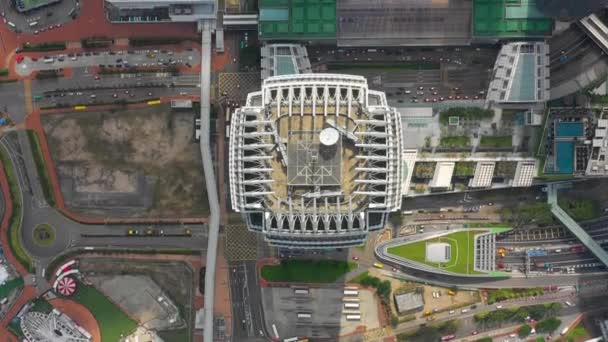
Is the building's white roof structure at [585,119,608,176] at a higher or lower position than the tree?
higher

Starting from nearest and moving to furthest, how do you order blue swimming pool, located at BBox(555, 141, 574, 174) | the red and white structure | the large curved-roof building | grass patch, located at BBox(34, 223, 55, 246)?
the large curved-roof building, blue swimming pool, located at BBox(555, 141, 574, 174), the red and white structure, grass patch, located at BBox(34, 223, 55, 246)

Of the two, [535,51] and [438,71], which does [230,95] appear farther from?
[535,51]

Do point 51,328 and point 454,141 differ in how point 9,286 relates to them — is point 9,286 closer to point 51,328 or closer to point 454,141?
point 51,328

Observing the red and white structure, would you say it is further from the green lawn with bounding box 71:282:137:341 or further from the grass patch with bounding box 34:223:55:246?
the grass patch with bounding box 34:223:55:246

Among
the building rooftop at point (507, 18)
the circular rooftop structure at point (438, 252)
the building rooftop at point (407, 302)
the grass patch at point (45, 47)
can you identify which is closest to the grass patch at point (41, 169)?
the grass patch at point (45, 47)

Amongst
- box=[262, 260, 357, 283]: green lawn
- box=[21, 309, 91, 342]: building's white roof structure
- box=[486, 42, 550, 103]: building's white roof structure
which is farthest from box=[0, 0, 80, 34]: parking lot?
box=[486, 42, 550, 103]: building's white roof structure

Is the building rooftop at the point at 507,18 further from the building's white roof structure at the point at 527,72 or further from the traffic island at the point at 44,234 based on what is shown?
the traffic island at the point at 44,234
